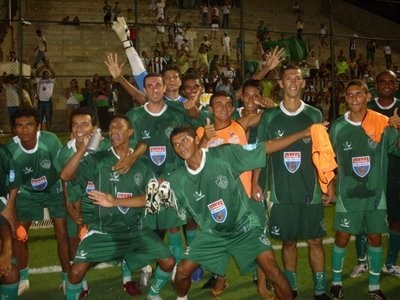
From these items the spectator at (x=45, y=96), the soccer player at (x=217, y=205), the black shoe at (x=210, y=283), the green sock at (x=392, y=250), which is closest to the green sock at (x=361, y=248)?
the green sock at (x=392, y=250)

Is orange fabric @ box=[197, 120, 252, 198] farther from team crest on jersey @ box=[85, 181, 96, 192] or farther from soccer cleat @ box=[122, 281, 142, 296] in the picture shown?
soccer cleat @ box=[122, 281, 142, 296]

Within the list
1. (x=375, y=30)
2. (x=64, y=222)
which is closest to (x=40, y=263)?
(x=64, y=222)

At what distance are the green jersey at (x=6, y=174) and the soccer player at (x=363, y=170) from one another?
3126mm

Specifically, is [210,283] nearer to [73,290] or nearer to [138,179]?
[138,179]

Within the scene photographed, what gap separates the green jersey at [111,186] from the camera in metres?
5.09

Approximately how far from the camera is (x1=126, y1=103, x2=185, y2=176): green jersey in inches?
229

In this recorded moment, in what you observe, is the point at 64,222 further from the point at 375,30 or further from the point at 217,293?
the point at 375,30

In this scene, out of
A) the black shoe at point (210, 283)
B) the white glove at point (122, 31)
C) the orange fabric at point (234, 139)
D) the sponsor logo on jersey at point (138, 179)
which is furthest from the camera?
the white glove at point (122, 31)

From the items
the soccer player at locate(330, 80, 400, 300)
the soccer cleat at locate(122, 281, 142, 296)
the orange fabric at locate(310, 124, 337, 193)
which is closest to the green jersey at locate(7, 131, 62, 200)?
the soccer cleat at locate(122, 281, 142, 296)

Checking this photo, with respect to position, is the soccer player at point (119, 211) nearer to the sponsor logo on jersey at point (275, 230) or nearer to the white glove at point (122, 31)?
the sponsor logo on jersey at point (275, 230)

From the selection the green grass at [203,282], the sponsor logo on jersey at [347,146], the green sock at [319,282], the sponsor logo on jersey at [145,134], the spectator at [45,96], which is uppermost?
the spectator at [45,96]

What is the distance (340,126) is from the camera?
5523mm

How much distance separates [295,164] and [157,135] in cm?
152

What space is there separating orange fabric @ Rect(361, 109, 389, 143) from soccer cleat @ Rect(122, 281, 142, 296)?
9.77 ft
